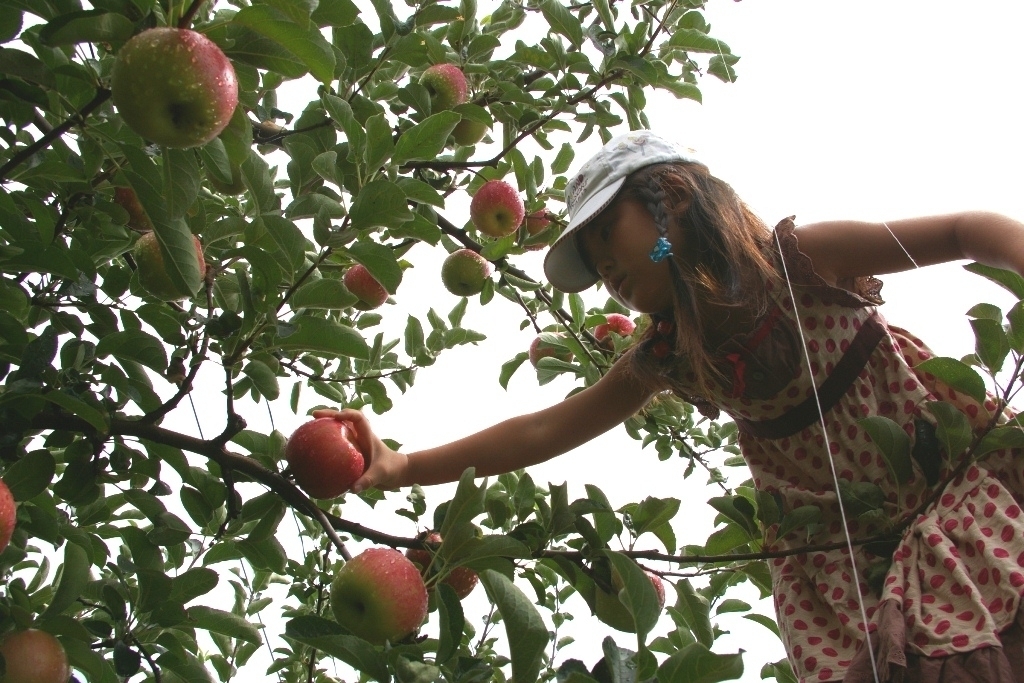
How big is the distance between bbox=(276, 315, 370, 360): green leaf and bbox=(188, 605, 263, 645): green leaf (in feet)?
1.78

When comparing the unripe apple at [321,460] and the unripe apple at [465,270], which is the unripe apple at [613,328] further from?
the unripe apple at [321,460]

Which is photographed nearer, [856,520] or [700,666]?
[700,666]

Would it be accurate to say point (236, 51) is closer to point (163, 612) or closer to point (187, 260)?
point (187, 260)

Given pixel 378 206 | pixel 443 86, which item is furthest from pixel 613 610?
pixel 443 86

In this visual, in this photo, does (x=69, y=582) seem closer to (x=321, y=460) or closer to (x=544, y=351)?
(x=321, y=460)

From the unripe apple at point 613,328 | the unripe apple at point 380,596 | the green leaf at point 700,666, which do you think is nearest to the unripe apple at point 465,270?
the unripe apple at point 613,328

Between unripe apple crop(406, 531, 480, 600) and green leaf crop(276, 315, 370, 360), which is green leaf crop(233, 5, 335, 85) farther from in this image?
unripe apple crop(406, 531, 480, 600)

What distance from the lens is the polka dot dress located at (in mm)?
1157

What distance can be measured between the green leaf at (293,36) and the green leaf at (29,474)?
80 cm

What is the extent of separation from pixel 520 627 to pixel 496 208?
1.38 m

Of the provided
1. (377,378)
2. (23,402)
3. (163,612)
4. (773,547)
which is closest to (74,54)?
(23,402)

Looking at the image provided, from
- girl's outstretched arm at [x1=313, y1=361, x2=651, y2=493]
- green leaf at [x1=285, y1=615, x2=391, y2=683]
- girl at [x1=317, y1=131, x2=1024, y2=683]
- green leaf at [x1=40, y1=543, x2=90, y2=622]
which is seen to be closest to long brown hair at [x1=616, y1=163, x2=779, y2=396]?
girl at [x1=317, y1=131, x2=1024, y2=683]

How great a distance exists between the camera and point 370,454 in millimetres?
1589

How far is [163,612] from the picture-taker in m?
1.37
